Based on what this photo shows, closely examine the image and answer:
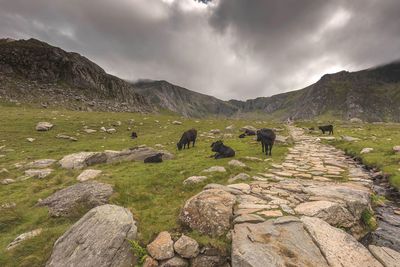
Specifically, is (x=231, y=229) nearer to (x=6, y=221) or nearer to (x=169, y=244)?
(x=169, y=244)

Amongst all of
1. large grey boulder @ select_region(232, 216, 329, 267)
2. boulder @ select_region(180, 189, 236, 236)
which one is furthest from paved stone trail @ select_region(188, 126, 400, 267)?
boulder @ select_region(180, 189, 236, 236)

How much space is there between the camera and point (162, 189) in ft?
41.0

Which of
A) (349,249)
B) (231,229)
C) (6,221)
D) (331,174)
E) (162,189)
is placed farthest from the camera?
(331,174)

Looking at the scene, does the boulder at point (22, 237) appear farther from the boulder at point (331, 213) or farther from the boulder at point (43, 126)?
the boulder at point (43, 126)

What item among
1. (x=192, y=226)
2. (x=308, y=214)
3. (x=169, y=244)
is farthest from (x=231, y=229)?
(x=308, y=214)

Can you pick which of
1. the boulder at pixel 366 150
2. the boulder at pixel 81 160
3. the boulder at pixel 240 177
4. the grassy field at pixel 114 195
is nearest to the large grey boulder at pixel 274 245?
the grassy field at pixel 114 195

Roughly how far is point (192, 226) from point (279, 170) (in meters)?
8.98

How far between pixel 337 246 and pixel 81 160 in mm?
17967

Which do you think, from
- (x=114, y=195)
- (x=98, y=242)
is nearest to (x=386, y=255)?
(x=98, y=242)

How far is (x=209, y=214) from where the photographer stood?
320 inches

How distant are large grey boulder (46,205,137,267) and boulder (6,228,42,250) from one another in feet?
4.05

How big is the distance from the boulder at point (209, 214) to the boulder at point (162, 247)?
907 millimetres

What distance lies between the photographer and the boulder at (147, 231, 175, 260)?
22.6ft

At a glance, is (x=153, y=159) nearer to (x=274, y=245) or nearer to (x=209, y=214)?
(x=209, y=214)
